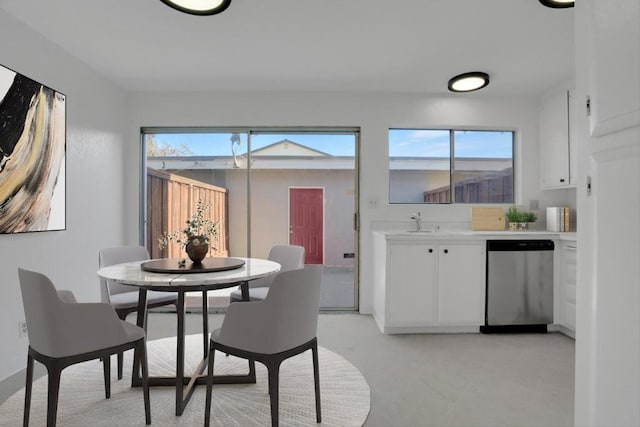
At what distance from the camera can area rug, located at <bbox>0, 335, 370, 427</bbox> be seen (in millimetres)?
1875

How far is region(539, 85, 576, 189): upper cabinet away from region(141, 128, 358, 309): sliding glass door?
2055mm

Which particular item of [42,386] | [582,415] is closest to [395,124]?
[582,415]

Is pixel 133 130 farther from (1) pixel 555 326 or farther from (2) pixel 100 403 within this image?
(1) pixel 555 326

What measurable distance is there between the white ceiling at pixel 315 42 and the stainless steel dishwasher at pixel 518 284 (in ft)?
5.44

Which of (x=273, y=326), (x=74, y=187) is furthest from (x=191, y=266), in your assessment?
(x=74, y=187)

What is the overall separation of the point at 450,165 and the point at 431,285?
60.3 inches

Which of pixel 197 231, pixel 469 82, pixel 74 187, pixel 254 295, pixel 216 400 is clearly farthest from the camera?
pixel 469 82

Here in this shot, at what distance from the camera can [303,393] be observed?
2166mm

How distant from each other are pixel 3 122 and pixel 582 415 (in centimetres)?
347

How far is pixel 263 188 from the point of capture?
4.13 metres

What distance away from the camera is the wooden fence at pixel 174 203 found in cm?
412

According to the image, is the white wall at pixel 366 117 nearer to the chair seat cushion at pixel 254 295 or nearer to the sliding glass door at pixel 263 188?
the sliding glass door at pixel 263 188

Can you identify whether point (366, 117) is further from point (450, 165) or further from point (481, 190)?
point (481, 190)

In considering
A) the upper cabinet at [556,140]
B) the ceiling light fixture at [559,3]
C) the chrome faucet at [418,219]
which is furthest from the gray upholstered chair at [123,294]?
the upper cabinet at [556,140]
